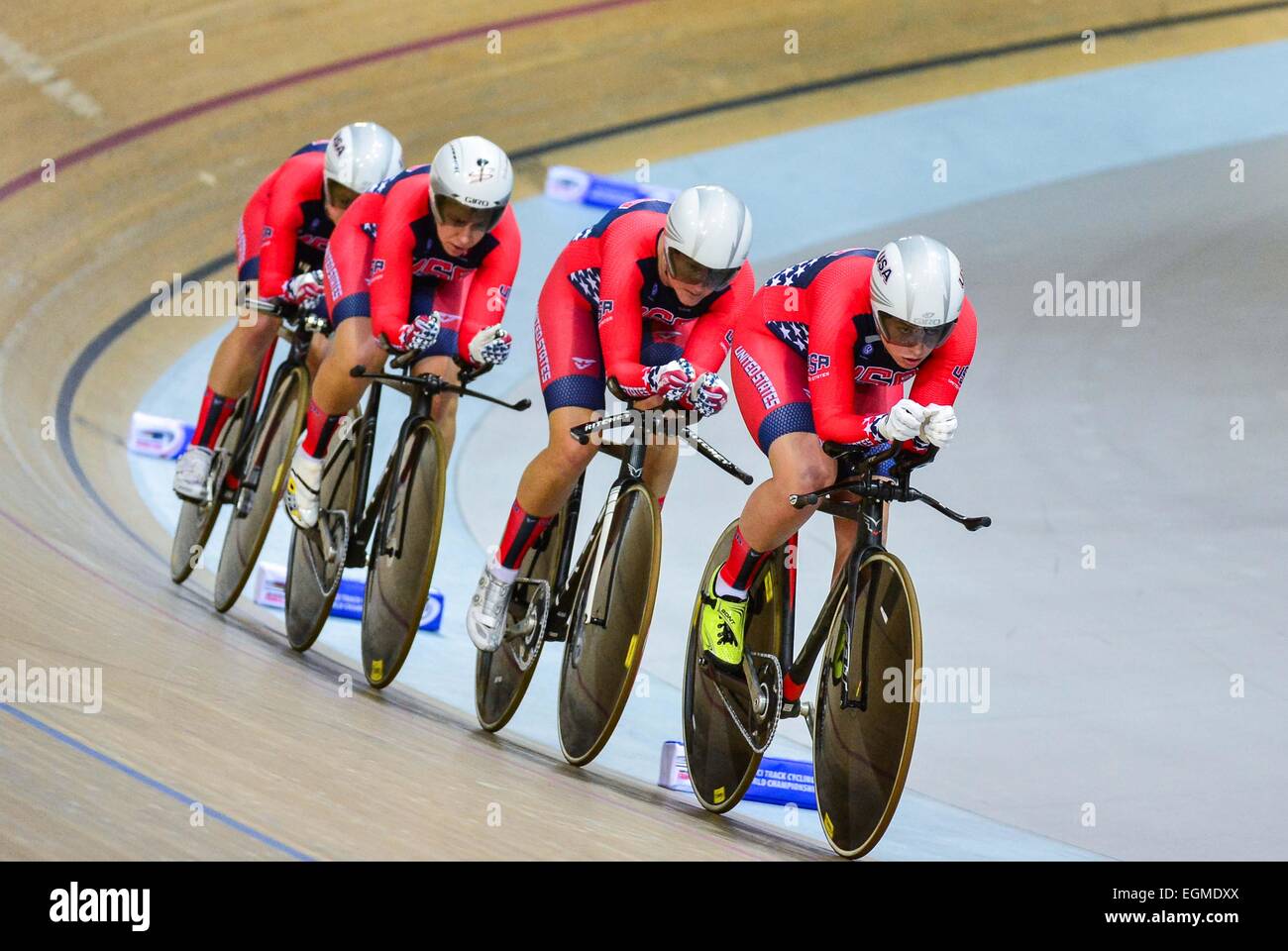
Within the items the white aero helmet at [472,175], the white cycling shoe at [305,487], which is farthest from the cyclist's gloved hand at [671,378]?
the white cycling shoe at [305,487]

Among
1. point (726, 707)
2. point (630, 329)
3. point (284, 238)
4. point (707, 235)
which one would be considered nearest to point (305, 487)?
point (284, 238)

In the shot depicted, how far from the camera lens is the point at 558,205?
28.8 ft

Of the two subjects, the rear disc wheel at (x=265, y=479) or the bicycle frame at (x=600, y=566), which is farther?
the rear disc wheel at (x=265, y=479)

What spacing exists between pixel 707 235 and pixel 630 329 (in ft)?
0.91

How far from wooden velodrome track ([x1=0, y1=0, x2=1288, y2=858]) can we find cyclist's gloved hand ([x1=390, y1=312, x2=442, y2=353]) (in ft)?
2.80

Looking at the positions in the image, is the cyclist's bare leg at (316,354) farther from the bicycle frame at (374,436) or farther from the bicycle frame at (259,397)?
the bicycle frame at (374,436)

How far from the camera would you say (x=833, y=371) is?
123 inches

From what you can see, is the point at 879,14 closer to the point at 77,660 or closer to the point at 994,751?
the point at 994,751

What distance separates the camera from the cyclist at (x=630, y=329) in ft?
10.8

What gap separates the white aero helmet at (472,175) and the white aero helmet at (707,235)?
2.01 ft

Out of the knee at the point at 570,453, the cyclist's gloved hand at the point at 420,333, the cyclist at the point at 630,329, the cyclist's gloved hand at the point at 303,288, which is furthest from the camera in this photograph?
the cyclist's gloved hand at the point at 303,288

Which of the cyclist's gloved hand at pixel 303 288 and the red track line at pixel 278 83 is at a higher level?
the red track line at pixel 278 83

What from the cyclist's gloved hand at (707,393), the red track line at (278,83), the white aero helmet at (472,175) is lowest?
the cyclist's gloved hand at (707,393)

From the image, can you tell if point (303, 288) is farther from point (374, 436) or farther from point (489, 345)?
point (489, 345)
